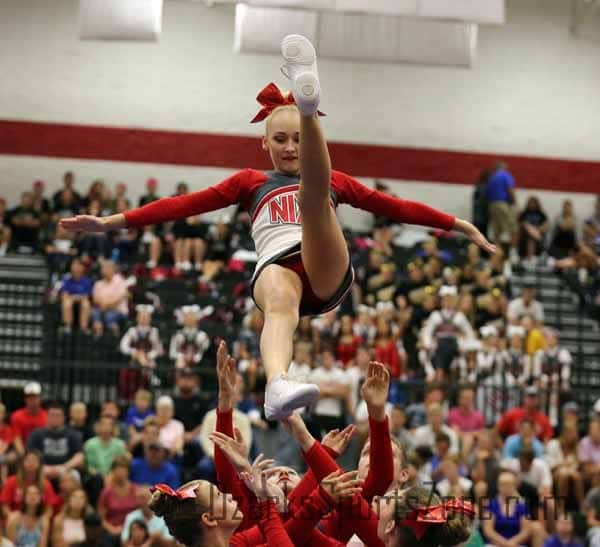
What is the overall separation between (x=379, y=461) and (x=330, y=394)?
7.46 meters

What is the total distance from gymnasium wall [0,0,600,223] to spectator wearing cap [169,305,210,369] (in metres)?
5.97

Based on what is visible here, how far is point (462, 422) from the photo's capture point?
12586mm

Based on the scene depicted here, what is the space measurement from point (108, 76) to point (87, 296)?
6.15m

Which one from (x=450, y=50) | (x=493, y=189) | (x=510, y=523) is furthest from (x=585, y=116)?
(x=510, y=523)

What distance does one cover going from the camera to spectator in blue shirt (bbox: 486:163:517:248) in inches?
735

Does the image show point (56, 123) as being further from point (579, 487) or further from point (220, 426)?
point (220, 426)

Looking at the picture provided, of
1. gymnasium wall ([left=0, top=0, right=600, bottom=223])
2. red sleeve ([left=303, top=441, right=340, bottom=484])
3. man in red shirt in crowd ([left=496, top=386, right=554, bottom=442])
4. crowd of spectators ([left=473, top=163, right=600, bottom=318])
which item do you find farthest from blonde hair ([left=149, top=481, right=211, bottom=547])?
gymnasium wall ([left=0, top=0, right=600, bottom=223])

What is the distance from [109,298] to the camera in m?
14.9

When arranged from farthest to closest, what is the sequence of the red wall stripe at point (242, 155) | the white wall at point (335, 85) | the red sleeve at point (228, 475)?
the white wall at point (335, 85) < the red wall stripe at point (242, 155) < the red sleeve at point (228, 475)

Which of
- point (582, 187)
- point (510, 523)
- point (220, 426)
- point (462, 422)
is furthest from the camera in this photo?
point (582, 187)

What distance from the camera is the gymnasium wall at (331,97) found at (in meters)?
19.9

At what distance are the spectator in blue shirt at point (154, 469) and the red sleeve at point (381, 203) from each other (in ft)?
18.9

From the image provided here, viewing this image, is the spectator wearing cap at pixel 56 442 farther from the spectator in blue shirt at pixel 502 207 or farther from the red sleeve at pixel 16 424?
the spectator in blue shirt at pixel 502 207

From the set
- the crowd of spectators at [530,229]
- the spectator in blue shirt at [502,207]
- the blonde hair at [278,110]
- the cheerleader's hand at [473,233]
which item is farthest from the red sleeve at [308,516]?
the spectator in blue shirt at [502,207]
